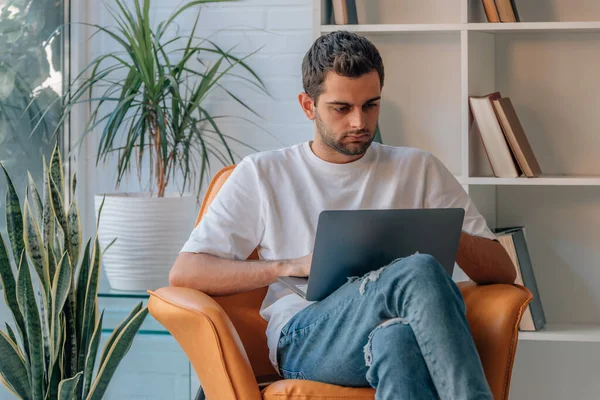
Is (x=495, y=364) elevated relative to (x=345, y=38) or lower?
lower

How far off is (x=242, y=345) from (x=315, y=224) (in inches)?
15.6

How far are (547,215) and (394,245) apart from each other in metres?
1.17

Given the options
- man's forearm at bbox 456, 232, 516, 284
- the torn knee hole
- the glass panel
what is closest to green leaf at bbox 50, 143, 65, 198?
the glass panel

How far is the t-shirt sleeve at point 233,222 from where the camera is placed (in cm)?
193

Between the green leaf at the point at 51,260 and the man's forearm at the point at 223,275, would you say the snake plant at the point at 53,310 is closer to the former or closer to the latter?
the green leaf at the point at 51,260

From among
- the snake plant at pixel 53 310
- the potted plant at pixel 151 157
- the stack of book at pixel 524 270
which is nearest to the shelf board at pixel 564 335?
the stack of book at pixel 524 270

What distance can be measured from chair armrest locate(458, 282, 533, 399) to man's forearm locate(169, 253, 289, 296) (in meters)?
0.45

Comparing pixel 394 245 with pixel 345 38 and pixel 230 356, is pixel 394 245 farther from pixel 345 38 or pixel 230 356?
pixel 345 38

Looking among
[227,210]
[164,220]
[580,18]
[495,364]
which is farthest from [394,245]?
[580,18]

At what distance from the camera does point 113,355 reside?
1.96 meters

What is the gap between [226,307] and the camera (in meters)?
2.00

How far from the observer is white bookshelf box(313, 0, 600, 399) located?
102 inches

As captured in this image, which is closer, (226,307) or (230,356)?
(230,356)

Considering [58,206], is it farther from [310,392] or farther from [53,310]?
[310,392]
